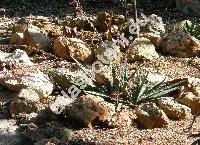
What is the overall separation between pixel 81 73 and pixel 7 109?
1018mm

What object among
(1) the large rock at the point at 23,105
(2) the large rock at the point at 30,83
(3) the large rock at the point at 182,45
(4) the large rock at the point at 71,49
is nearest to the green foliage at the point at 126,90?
(2) the large rock at the point at 30,83

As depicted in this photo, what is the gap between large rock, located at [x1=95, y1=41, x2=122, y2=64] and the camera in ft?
20.4

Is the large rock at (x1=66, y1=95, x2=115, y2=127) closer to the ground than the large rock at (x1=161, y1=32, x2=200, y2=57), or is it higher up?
higher up

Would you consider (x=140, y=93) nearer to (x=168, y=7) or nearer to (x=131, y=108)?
(x=131, y=108)

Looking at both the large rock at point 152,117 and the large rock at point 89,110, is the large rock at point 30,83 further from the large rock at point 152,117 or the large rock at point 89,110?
the large rock at point 152,117

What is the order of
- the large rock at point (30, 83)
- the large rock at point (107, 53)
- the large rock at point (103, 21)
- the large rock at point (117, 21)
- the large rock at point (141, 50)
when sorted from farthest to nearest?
the large rock at point (117, 21)
the large rock at point (103, 21)
the large rock at point (141, 50)
the large rock at point (107, 53)
the large rock at point (30, 83)

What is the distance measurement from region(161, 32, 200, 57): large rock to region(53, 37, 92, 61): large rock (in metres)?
1.16

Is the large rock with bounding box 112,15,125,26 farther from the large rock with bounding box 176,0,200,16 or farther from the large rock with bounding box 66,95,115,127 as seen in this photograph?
the large rock with bounding box 66,95,115,127

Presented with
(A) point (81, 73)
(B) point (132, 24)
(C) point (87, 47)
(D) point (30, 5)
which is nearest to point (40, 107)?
(A) point (81, 73)

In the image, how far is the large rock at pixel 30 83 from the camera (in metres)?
5.27

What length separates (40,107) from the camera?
505cm

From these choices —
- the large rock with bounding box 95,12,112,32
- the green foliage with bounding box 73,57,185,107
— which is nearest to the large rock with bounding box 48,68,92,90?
the green foliage with bounding box 73,57,185,107

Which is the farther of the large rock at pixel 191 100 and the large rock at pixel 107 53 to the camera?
the large rock at pixel 107 53

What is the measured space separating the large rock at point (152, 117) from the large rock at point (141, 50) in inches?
68.2
